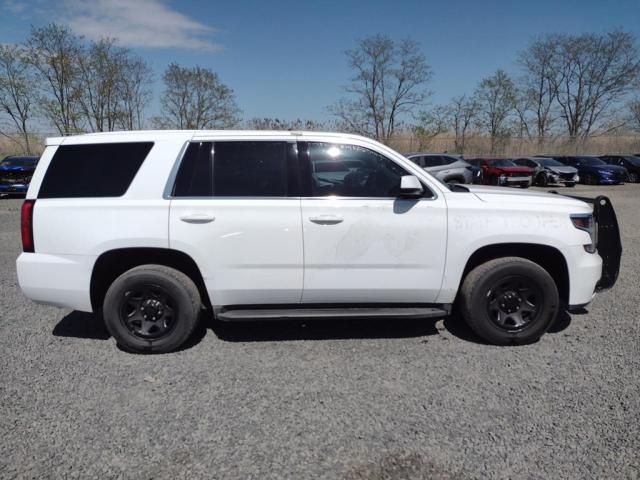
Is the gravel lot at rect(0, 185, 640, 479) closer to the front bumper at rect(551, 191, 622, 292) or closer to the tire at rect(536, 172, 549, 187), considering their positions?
the front bumper at rect(551, 191, 622, 292)

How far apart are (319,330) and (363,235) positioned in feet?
3.93

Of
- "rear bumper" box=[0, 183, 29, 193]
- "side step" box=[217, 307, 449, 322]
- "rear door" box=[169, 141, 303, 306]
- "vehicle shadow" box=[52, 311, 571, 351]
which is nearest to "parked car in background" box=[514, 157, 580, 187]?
"vehicle shadow" box=[52, 311, 571, 351]

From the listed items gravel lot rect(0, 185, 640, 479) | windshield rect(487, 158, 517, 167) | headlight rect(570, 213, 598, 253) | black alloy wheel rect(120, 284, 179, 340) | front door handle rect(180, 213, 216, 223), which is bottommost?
gravel lot rect(0, 185, 640, 479)

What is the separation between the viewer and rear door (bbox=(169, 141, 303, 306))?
3.71 m

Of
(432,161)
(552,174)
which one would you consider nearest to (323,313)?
(432,161)

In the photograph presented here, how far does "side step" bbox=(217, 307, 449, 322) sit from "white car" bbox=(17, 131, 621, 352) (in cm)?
2

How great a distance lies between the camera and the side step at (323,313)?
12.4 feet

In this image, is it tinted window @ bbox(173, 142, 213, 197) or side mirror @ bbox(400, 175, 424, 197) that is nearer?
side mirror @ bbox(400, 175, 424, 197)

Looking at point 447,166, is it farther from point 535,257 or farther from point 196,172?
point 196,172

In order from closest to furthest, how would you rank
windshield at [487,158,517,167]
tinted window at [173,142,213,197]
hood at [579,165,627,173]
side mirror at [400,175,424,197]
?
side mirror at [400,175,424,197] < tinted window at [173,142,213,197] < windshield at [487,158,517,167] < hood at [579,165,627,173]

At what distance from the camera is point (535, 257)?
4176 mm

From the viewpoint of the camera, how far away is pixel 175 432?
9.24ft

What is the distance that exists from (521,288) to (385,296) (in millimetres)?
1203

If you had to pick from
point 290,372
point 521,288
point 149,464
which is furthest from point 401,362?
point 149,464
